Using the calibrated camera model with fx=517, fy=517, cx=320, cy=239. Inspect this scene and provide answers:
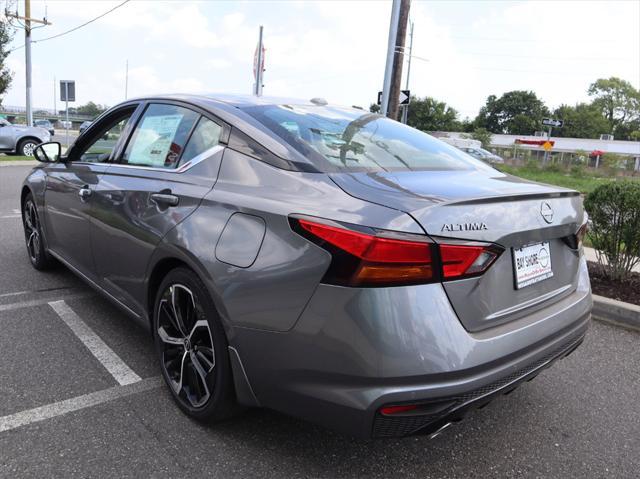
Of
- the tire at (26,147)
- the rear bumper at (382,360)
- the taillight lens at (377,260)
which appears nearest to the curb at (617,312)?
the rear bumper at (382,360)

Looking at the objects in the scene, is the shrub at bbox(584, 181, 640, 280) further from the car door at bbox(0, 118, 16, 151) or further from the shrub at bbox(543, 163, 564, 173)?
the shrub at bbox(543, 163, 564, 173)

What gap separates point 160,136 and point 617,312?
3749 millimetres

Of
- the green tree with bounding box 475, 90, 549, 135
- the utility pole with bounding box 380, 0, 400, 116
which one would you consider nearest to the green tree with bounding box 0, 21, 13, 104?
the utility pole with bounding box 380, 0, 400, 116

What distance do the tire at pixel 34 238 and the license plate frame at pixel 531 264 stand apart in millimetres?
3936

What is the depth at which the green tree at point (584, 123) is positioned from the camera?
3652 inches

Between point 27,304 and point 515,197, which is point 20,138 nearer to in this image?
point 27,304

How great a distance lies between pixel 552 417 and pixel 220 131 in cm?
225

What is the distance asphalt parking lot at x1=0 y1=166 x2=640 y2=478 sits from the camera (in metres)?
2.20

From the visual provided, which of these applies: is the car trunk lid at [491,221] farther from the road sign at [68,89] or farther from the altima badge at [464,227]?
the road sign at [68,89]

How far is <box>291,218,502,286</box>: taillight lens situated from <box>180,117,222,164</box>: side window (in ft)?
3.27

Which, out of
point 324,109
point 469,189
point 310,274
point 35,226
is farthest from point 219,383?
point 35,226

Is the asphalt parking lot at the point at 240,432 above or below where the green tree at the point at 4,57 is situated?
below

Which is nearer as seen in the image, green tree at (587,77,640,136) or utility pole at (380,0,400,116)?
utility pole at (380,0,400,116)

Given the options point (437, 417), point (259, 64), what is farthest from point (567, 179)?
point (437, 417)
